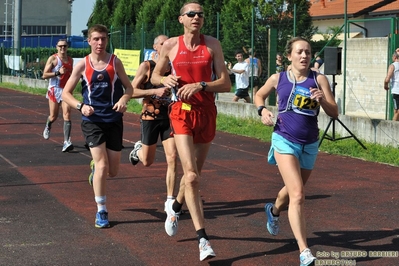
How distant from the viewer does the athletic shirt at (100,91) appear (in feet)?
28.5

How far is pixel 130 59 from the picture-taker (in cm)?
2905

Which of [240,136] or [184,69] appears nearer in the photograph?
[184,69]

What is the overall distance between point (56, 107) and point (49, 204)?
626 cm

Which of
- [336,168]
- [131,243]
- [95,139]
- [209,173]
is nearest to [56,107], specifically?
[209,173]

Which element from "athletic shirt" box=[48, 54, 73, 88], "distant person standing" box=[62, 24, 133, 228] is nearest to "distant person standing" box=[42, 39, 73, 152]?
"athletic shirt" box=[48, 54, 73, 88]

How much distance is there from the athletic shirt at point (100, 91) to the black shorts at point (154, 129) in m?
0.99

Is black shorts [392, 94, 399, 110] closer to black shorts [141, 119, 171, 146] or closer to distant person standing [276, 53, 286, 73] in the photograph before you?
distant person standing [276, 53, 286, 73]

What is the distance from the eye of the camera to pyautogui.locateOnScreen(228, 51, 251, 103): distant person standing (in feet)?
75.5

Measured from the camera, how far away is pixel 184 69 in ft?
25.1

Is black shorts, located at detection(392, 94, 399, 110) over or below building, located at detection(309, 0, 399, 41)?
below

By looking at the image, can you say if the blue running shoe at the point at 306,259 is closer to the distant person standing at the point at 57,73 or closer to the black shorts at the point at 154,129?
the black shorts at the point at 154,129

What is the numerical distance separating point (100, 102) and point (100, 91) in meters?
0.11

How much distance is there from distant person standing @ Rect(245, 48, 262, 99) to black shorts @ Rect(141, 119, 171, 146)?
12.3 meters

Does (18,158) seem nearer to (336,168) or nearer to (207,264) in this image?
(336,168)
